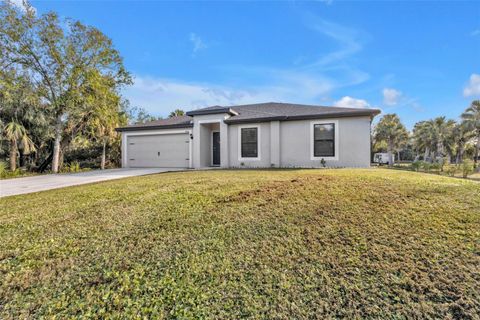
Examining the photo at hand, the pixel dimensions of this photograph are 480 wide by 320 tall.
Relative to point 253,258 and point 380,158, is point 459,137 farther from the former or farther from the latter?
point 253,258

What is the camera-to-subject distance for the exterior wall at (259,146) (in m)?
11.9

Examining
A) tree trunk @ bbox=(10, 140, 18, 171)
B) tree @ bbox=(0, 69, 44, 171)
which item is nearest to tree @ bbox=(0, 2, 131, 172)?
tree @ bbox=(0, 69, 44, 171)

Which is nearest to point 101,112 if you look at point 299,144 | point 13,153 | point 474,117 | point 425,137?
point 13,153

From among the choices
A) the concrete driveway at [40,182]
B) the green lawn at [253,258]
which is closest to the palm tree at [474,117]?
the green lawn at [253,258]

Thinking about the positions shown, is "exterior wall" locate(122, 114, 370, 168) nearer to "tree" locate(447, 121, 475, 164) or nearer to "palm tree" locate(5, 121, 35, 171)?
"palm tree" locate(5, 121, 35, 171)

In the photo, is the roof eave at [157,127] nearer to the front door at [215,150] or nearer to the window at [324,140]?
the front door at [215,150]

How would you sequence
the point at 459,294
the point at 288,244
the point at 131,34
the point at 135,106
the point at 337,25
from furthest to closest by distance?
the point at 135,106 < the point at 131,34 < the point at 337,25 < the point at 288,244 < the point at 459,294

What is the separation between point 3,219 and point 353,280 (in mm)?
5731

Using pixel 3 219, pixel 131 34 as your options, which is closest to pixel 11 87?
pixel 131 34

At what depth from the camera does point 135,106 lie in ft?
76.7

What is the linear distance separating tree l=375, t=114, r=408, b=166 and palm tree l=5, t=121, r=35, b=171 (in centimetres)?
3956

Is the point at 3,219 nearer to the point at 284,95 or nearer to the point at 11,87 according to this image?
the point at 11,87

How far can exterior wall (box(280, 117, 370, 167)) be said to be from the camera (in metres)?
10.5

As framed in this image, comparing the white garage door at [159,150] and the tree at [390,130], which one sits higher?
the tree at [390,130]
